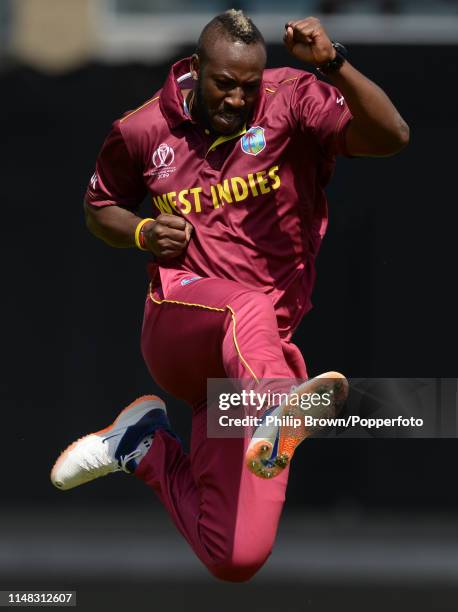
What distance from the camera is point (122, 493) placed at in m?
7.89

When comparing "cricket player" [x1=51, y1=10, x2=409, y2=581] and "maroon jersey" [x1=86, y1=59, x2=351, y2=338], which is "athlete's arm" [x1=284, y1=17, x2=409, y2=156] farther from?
"maroon jersey" [x1=86, y1=59, x2=351, y2=338]

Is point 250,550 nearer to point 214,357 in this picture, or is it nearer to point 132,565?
point 214,357

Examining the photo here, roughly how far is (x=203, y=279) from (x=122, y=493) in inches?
144

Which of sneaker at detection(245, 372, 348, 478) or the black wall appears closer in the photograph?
sneaker at detection(245, 372, 348, 478)

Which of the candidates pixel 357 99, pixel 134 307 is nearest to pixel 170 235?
pixel 357 99

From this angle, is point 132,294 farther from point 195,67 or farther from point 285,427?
point 285,427

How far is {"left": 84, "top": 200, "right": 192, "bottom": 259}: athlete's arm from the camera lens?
178 inches

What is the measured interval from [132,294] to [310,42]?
3.88 m

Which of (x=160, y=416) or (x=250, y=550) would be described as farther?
(x=160, y=416)

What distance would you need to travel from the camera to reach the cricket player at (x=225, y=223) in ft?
14.0

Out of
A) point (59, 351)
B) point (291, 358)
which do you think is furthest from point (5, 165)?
point (291, 358)

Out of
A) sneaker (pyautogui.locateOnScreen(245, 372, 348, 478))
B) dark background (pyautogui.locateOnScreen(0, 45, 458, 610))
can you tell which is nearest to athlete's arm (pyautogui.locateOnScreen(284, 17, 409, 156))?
sneaker (pyautogui.locateOnScreen(245, 372, 348, 478))

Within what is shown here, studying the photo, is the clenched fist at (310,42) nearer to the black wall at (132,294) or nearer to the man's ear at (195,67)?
the man's ear at (195,67)

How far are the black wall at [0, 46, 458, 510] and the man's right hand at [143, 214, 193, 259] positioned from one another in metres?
3.09
